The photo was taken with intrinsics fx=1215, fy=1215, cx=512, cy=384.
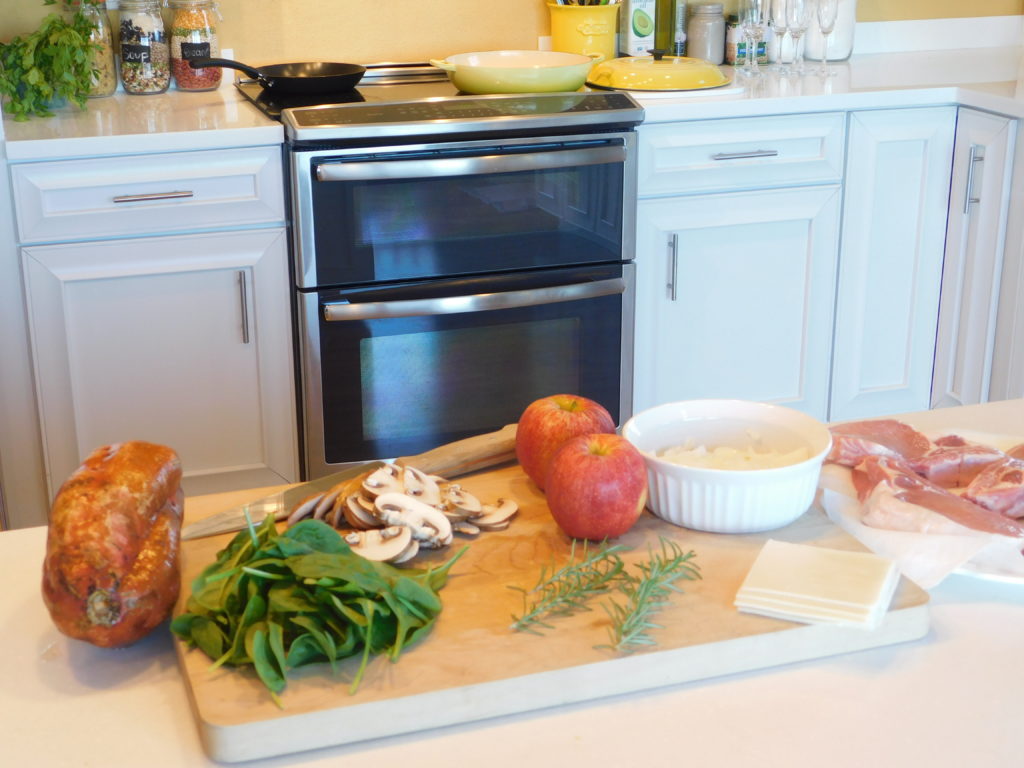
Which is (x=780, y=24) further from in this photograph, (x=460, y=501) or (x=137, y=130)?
(x=460, y=501)

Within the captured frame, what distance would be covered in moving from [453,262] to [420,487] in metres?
1.51

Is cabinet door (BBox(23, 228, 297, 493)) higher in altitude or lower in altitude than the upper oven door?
lower

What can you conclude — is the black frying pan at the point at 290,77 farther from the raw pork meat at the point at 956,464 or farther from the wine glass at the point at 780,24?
the raw pork meat at the point at 956,464

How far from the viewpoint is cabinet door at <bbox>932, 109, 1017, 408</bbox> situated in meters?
2.73

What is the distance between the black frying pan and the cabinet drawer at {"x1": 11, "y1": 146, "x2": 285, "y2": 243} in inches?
9.8

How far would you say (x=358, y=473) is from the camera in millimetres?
1103

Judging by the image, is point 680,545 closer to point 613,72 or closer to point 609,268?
point 609,268

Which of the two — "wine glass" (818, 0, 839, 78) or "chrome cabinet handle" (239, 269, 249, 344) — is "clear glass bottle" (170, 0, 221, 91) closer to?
"chrome cabinet handle" (239, 269, 249, 344)

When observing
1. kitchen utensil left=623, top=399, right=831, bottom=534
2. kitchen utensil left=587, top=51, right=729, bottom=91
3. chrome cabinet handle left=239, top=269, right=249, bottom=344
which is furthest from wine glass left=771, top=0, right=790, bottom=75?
kitchen utensil left=623, top=399, right=831, bottom=534

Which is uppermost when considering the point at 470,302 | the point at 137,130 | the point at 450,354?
the point at 137,130

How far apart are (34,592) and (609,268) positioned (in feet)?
5.88

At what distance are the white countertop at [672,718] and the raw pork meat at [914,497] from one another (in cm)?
10

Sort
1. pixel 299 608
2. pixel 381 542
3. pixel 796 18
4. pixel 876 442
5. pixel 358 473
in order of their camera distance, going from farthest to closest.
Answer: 1. pixel 796 18
2. pixel 876 442
3. pixel 358 473
4. pixel 381 542
5. pixel 299 608

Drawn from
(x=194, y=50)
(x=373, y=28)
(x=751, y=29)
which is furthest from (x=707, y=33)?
(x=194, y=50)
